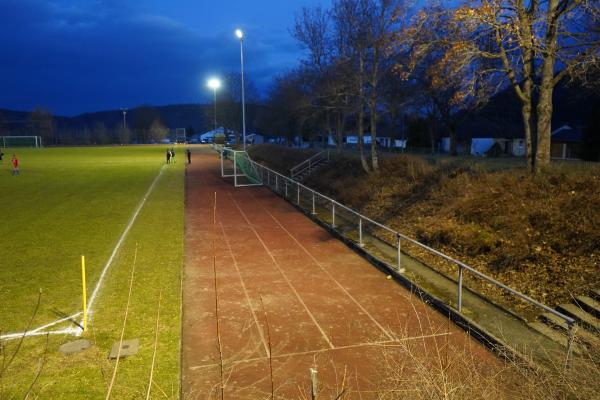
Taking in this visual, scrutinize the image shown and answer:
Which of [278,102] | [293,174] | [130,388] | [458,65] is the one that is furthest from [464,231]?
[278,102]

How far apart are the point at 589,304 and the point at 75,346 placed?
31.5 feet

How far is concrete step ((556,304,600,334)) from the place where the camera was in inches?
305

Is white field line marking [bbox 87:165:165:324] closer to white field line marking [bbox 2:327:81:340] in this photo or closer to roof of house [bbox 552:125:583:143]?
white field line marking [bbox 2:327:81:340]

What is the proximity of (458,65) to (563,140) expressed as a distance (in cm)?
2820

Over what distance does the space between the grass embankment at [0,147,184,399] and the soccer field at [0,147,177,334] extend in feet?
0.12

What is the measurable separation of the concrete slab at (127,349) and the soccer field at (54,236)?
213 centimetres

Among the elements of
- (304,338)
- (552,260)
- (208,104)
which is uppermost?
(208,104)

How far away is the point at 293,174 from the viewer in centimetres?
3644

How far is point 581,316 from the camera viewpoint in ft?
26.8

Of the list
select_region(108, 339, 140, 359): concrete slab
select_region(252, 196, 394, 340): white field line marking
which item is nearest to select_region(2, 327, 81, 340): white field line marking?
select_region(108, 339, 140, 359): concrete slab

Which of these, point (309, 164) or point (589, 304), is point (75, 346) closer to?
point (589, 304)

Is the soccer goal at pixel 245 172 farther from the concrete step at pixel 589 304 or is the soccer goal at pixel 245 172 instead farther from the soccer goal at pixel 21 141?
the soccer goal at pixel 21 141

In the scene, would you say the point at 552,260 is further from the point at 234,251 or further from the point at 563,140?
the point at 563,140

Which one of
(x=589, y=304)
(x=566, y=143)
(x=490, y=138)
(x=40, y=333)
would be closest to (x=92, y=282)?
(x=40, y=333)
